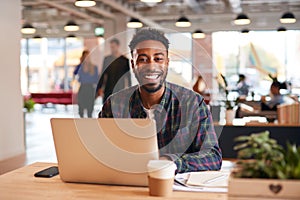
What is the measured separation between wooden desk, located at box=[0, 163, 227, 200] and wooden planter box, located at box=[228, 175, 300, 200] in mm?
370

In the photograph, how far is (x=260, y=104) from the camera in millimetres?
7750

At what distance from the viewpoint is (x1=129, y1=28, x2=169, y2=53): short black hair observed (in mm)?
2434

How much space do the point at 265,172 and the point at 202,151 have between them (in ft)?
2.82

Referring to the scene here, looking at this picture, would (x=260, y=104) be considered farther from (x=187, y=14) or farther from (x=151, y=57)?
(x=187, y=14)

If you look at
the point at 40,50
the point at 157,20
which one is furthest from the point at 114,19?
the point at 40,50

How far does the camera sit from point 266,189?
1422 mm

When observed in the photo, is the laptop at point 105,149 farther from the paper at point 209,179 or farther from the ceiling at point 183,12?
the ceiling at point 183,12

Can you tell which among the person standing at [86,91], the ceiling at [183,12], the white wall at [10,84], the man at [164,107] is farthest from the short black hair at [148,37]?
the ceiling at [183,12]

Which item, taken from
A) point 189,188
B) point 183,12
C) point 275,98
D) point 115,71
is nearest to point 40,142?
point 115,71

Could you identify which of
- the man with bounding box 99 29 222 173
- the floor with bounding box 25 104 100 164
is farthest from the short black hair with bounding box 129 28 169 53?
the floor with bounding box 25 104 100 164

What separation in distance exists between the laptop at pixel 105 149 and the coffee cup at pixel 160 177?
0.22 ft

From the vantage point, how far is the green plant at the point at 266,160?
4.78 feet

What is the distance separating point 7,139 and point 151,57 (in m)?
4.79

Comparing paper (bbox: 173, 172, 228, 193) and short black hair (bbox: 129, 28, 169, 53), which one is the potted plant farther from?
short black hair (bbox: 129, 28, 169, 53)
